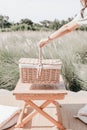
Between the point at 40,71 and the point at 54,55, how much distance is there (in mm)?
2026

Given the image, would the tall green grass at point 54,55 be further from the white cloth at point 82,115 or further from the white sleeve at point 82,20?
the white sleeve at point 82,20

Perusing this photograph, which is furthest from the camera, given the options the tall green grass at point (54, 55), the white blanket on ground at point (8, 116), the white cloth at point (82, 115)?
the tall green grass at point (54, 55)

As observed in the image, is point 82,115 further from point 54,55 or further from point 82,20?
point 54,55

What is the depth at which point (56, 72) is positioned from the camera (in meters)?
3.01

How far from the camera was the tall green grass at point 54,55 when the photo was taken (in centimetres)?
479

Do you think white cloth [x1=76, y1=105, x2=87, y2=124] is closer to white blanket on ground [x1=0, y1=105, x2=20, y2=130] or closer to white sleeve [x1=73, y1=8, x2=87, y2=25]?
white blanket on ground [x1=0, y1=105, x2=20, y2=130]

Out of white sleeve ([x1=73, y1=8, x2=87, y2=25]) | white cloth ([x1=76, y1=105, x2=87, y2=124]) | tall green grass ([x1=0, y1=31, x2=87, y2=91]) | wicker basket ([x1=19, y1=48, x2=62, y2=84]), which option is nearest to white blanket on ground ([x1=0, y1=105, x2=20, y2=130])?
wicker basket ([x1=19, y1=48, x2=62, y2=84])

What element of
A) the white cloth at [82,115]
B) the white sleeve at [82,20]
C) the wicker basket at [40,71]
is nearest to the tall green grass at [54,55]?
the white cloth at [82,115]

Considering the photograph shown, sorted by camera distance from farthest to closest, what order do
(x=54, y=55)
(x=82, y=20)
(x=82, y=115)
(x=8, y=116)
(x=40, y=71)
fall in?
1. (x=54, y=55)
2. (x=82, y=115)
3. (x=8, y=116)
4. (x=40, y=71)
5. (x=82, y=20)

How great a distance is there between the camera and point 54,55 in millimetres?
4977

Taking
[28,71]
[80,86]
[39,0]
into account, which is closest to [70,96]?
[80,86]

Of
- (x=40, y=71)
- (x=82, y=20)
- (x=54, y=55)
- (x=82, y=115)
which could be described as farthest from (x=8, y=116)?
(x=54, y=55)

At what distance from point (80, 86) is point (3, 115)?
1.87m

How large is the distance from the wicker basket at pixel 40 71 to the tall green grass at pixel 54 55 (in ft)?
5.77
